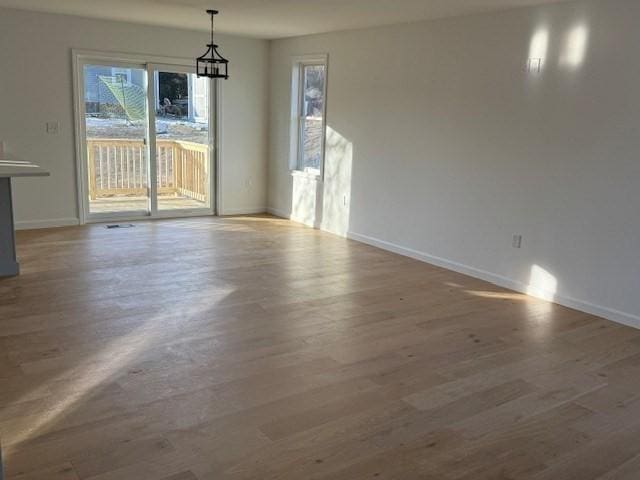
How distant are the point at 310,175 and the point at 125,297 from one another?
348 cm

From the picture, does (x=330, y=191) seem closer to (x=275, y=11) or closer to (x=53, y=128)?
(x=275, y=11)

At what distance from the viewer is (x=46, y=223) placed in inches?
263

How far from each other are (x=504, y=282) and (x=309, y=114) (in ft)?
11.4

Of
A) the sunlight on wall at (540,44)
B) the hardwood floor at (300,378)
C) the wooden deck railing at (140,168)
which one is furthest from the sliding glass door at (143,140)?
the sunlight on wall at (540,44)

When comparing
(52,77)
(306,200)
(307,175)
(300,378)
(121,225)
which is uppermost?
(52,77)

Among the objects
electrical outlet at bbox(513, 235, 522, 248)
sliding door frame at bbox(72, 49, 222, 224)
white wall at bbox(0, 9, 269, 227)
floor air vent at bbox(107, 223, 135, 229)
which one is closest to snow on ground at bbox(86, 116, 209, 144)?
sliding door frame at bbox(72, 49, 222, 224)

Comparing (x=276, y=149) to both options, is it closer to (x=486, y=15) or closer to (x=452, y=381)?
(x=486, y=15)

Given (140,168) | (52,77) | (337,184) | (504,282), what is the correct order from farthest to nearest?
(140,168) → (337,184) → (52,77) → (504,282)

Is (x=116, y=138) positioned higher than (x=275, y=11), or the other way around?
(x=275, y=11)

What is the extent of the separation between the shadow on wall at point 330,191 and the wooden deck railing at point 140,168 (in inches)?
51.9

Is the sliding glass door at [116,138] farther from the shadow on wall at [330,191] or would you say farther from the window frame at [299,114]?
the shadow on wall at [330,191]

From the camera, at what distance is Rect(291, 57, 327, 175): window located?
7.08 metres

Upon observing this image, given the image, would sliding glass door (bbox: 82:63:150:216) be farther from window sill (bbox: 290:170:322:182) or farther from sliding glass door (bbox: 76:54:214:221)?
window sill (bbox: 290:170:322:182)

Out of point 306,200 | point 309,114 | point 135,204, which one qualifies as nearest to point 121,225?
point 135,204
